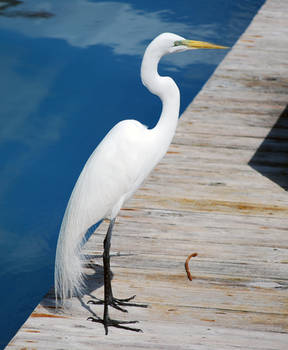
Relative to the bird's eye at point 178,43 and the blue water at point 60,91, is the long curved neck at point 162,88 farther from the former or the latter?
the blue water at point 60,91

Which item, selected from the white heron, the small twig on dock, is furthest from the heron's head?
the small twig on dock

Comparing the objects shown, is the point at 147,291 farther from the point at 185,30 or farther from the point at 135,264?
the point at 185,30

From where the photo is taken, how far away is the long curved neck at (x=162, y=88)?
2389 mm

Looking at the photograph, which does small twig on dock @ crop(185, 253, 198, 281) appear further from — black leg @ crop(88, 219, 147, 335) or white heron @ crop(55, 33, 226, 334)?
white heron @ crop(55, 33, 226, 334)

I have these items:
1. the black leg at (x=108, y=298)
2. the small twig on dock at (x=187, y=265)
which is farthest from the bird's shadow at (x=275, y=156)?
the black leg at (x=108, y=298)

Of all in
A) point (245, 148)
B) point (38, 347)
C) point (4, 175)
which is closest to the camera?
point (38, 347)

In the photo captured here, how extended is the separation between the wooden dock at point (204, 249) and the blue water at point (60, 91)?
116cm

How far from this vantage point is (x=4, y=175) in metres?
5.75

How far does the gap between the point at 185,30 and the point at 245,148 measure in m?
5.49

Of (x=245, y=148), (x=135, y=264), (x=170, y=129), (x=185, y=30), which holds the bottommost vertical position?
(x=185, y=30)

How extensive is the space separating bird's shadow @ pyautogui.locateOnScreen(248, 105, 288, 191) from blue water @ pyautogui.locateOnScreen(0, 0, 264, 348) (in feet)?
5.57

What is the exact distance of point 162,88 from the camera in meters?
2.45

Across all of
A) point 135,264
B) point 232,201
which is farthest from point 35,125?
point 135,264

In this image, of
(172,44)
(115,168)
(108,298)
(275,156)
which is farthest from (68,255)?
(275,156)
